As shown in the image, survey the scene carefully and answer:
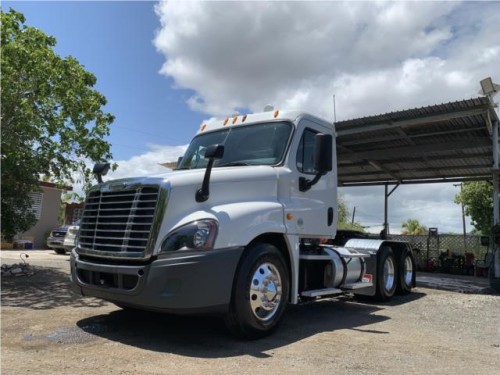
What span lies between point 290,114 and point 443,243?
15.8m

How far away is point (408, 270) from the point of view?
10641 mm

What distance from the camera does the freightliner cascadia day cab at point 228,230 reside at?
4887 mm

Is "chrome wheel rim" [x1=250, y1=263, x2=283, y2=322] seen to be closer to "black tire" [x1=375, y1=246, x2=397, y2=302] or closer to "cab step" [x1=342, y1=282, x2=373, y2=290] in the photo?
"cab step" [x1=342, y1=282, x2=373, y2=290]

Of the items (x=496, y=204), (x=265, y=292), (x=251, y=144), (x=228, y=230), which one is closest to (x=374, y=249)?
(x=251, y=144)

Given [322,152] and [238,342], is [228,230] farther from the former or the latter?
[322,152]

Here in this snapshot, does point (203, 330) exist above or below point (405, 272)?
below

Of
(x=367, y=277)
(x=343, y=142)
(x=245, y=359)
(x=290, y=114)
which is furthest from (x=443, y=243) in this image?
(x=245, y=359)

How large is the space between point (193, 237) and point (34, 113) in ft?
21.0

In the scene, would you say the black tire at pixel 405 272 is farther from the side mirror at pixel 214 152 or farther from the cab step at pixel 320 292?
the side mirror at pixel 214 152

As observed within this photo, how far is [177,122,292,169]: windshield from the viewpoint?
6351mm

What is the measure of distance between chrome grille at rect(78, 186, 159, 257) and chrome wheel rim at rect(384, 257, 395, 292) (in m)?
6.06

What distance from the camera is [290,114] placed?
6.70 metres

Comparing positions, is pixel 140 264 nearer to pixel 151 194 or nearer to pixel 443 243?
pixel 151 194

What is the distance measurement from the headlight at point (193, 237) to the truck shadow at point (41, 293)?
3276 mm
